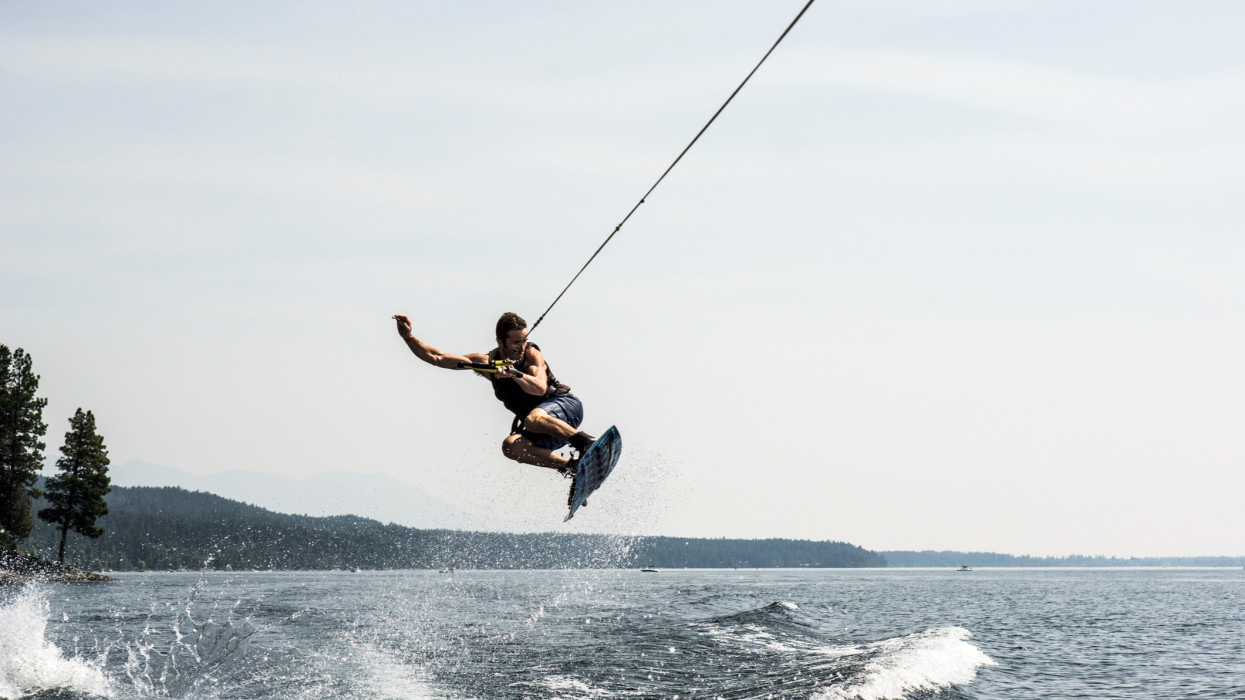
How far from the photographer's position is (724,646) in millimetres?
29047

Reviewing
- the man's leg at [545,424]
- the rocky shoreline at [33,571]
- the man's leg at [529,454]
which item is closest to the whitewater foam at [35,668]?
the man's leg at [529,454]

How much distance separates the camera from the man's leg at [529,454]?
12.5 metres

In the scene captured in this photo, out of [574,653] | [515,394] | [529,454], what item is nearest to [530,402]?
[515,394]

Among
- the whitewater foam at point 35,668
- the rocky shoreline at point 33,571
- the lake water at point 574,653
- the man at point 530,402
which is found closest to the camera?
the man at point 530,402

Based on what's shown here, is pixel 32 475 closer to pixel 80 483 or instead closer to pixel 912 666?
pixel 80 483

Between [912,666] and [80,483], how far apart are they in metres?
68.8

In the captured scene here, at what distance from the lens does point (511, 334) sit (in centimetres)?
1220

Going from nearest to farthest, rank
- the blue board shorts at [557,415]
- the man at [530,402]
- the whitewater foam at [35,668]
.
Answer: the man at [530,402] < the blue board shorts at [557,415] < the whitewater foam at [35,668]

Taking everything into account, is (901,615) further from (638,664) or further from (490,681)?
(490,681)

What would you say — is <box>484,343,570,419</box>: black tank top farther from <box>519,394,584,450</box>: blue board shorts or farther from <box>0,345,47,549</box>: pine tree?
<box>0,345,47,549</box>: pine tree

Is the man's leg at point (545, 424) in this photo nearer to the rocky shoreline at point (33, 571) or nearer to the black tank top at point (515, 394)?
the black tank top at point (515, 394)

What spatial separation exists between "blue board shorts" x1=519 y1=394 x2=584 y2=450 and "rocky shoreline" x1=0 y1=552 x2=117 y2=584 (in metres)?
67.4

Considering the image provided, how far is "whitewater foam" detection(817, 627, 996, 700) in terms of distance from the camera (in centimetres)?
2150

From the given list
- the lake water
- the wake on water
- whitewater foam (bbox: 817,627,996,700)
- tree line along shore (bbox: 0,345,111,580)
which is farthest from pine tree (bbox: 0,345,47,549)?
whitewater foam (bbox: 817,627,996,700)
